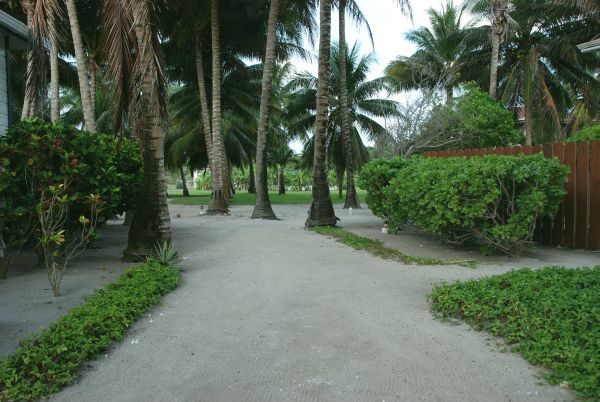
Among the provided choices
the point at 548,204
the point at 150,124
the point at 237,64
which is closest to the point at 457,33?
the point at 237,64

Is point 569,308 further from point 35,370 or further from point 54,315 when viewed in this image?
point 54,315

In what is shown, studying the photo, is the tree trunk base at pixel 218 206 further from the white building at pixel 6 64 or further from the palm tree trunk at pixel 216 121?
the white building at pixel 6 64

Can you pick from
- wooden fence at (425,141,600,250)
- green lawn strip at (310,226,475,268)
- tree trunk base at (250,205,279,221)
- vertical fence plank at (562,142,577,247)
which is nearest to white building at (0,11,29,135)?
green lawn strip at (310,226,475,268)

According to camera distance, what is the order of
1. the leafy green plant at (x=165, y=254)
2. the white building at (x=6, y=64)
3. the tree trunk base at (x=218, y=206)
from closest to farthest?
the leafy green plant at (x=165, y=254) < the white building at (x=6, y=64) < the tree trunk base at (x=218, y=206)

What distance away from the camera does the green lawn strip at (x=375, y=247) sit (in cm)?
795

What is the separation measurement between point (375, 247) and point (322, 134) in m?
4.70

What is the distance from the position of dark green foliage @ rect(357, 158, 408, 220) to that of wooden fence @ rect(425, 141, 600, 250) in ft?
10.1

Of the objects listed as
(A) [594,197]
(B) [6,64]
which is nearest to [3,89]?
(B) [6,64]

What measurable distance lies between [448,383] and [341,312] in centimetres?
187

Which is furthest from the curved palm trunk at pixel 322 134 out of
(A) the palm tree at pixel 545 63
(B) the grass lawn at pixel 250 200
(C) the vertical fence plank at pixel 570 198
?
(B) the grass lawn at pixel 250 200

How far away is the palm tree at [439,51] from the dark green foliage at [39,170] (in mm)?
22235

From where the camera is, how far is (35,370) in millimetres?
3463

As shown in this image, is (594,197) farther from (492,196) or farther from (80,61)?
(80,61)

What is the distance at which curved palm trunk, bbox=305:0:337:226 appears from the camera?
512 inches
